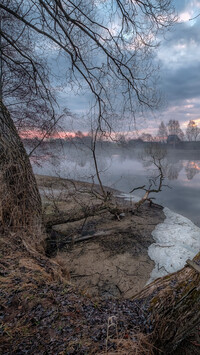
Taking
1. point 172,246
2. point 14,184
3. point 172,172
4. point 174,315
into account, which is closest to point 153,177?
point 172,246

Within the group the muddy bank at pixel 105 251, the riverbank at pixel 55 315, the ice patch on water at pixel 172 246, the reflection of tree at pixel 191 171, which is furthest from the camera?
the reflection of tree at pixel 191 171

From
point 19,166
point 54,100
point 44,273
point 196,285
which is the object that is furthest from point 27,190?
point 196,285

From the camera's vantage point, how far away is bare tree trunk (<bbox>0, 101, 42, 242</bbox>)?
4.12 meters

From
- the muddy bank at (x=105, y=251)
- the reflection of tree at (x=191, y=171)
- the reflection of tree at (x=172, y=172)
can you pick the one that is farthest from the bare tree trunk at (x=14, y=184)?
the reflection of tree at (x=191, y=171)

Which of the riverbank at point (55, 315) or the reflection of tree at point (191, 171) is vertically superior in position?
the riverbank at point (55, 315)

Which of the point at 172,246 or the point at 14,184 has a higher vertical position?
the point at 14,184

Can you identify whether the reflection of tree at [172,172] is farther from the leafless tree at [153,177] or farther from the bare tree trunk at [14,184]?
A: the bare tree trunk at [14,184]

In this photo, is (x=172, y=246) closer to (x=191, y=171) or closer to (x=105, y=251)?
(x=105, y=251)

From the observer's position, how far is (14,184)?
14.6 feet

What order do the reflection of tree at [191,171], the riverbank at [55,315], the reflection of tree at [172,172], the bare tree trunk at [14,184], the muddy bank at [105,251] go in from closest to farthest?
the riverbank at [55,315] → the bare tree trunk at [14,184] → the muddy bank at [105,251] → the reflection of tree at [172,172] → the reflection of tree at [191,171]

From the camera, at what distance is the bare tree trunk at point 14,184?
13.5 feet

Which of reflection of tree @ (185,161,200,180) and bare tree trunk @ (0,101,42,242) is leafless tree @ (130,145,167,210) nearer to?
bare tree trunk @ (0,101,42,242)

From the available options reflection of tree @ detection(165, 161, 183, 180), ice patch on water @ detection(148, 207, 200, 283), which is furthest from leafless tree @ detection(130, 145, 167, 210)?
reflection of tree @ detection(165, 161, 183, 180)

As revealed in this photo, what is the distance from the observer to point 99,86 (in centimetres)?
495
